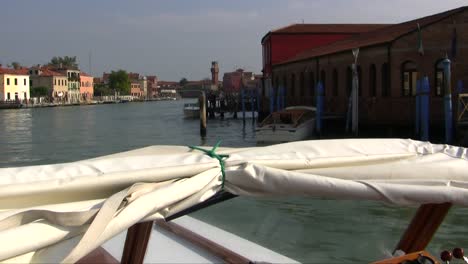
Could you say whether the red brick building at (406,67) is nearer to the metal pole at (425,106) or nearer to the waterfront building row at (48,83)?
the metal pole at (425,106)

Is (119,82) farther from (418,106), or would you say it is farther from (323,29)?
(418,106)

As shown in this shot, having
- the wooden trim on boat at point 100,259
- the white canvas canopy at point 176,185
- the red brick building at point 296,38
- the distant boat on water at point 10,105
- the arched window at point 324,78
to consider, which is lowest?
the wooden trim on boat at point 100,259

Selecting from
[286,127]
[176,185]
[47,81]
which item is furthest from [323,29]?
[47,81]

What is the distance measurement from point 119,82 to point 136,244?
15244 cm

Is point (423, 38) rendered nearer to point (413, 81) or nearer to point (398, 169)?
point (413, 81)

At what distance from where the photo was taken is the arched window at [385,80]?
2410 cm

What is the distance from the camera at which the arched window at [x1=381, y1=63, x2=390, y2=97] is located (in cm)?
2410

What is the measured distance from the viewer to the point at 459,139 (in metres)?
17.9

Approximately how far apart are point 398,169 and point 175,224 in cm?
258

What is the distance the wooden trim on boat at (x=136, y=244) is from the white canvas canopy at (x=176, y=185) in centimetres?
63

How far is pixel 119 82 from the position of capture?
152000 mm

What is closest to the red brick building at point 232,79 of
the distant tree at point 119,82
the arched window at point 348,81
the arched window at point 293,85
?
the distant tree at point 119,82

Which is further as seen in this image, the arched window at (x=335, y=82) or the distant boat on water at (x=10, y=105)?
the distant boat on water at (x=10, y=105)

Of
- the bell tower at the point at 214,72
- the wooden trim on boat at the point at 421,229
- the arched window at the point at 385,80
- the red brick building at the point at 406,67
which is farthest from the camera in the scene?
the bell tower at the point at 214,72
